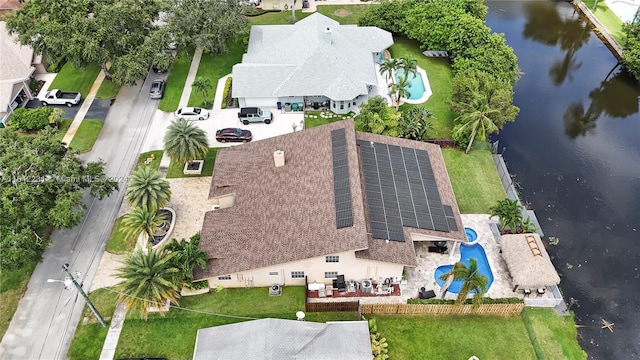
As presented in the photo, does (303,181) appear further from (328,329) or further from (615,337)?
(615,337)

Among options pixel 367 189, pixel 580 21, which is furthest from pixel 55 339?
pixel 580 21

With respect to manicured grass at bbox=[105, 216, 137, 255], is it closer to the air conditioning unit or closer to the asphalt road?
the asphalt road

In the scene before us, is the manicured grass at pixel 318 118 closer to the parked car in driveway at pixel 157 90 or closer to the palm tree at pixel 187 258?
the parked car in driveway at pixel 157 90

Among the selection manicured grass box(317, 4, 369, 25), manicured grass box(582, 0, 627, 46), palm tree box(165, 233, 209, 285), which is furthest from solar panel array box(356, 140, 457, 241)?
manicured grass box(582, 0, 627, 46)

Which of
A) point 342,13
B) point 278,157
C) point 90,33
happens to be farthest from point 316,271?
point 342,13

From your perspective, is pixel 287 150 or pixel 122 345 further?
pixel 287 150

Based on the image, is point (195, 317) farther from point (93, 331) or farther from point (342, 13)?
point (342, 13)
